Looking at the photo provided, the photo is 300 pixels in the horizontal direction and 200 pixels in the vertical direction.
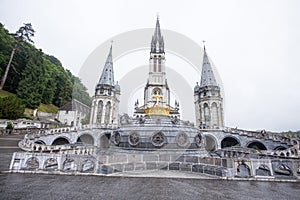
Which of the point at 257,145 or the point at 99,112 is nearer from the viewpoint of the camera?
the point at 257,145

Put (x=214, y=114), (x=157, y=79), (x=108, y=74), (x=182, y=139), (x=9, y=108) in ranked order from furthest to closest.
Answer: (x=157, y=79) → (x=108, y=74) → (x=214, y=114) → (x=9, y=108) → (x=182, y=139)

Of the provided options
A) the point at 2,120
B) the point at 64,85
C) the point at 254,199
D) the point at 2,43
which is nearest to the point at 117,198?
the point at 254,199

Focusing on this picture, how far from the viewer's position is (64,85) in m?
55.2

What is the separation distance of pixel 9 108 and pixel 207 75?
49.7 meters

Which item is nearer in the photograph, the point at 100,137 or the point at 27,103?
the point at 100,137

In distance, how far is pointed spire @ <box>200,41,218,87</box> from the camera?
1750 inches

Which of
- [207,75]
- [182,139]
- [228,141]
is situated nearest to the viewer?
[182,139]

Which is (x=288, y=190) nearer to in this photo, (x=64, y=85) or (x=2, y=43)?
(x=2, y=43)

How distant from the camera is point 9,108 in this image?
2573 cm

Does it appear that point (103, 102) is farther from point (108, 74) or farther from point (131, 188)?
point (131, 188)

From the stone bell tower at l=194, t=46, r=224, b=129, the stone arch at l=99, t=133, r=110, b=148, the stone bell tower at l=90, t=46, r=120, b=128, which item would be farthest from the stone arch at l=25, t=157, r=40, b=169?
the stone bell tower at l=194, t=46, r=224, b=129

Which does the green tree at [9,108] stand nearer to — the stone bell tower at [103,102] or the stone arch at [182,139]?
the stone bell tower at [103,102]

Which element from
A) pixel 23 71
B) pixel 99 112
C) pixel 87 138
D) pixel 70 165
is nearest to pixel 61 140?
pixel 87 138

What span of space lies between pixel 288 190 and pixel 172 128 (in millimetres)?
6963
